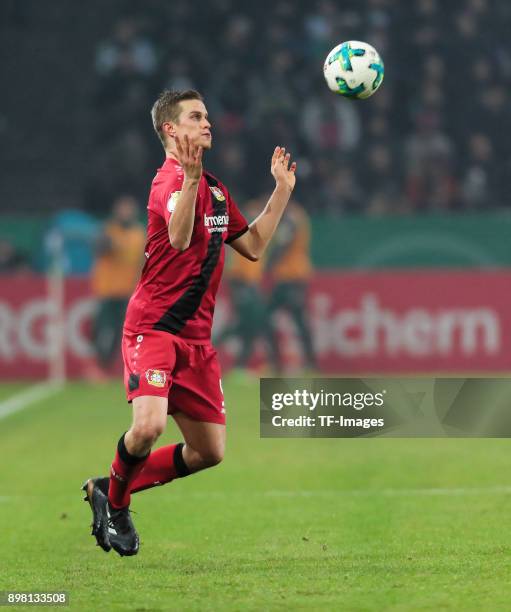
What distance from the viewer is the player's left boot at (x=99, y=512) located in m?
6.68

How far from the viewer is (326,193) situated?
67.0ft

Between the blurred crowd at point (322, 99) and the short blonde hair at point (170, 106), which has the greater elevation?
the blurred crowd at point (322, 99)

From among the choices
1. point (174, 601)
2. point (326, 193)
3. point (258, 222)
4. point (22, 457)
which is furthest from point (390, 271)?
point (174, 601)

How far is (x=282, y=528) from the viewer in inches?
299

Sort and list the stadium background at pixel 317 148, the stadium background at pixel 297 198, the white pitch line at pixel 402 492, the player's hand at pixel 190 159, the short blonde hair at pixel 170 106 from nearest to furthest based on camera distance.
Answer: the player's hand at pixel 190 159 < the short blonde hair at pixel 170 106 < the white pitch line at pixel 402 492 < the stadium background at pixel 297 198 < the stadium background at pixel 317 148

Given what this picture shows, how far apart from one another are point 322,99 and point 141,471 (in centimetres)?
1478

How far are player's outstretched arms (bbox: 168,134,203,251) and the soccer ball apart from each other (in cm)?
150

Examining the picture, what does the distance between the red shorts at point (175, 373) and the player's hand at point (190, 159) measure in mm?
861

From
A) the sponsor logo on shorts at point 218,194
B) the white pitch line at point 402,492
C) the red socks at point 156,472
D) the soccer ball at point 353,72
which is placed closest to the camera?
the sponsor logo on shorts at point 218,194

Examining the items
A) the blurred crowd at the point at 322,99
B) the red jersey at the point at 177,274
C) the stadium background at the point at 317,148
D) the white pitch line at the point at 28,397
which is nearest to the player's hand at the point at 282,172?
the red jersey at the point at 177,274

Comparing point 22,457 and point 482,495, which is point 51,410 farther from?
point 482,495

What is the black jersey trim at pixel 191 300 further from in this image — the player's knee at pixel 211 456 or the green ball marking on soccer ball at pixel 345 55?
the green ball marking on soccer ball at pixel 345 55

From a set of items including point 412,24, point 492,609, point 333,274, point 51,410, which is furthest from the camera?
point 412,24

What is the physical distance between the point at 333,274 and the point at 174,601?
12.9 metres
